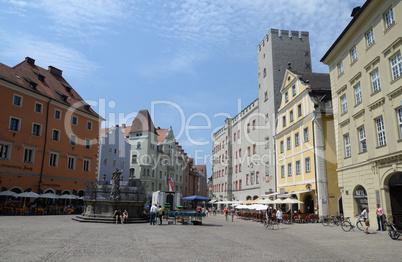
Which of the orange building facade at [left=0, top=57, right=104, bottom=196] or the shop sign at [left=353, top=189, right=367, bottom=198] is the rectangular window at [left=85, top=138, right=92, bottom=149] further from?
the shop sign at [left=353, top=189, right=367, bottom=198]

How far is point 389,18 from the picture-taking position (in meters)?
19.0

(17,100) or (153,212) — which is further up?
(17,100)

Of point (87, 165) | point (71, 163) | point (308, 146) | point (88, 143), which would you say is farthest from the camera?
point (88, 143)

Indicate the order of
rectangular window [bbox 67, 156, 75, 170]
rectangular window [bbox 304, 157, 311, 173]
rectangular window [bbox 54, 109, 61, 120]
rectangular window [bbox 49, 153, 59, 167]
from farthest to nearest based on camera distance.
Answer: rectangular window [bbox 67, 156, 75, 170], rectangular window [bbox 54, 109, 61, 120], rectangular window [bbox 49, 153, 59, 167], rectangular window [bbox 304, 157, 311, 173]

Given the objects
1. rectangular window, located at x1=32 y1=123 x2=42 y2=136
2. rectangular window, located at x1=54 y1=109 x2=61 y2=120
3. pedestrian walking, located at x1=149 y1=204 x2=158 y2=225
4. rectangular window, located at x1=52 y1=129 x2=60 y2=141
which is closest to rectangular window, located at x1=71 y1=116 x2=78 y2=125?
rectangular window, located at x1=54 y1=109 x2=61 y2=120

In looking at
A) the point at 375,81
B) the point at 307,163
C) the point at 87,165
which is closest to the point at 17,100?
the point at 87,165

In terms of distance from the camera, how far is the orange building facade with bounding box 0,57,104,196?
3312 cm

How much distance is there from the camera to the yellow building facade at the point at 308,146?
29.1m

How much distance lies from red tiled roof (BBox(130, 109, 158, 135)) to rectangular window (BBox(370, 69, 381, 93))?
2183 inches

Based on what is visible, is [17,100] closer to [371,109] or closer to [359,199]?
[371,109]

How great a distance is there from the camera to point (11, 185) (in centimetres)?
3228

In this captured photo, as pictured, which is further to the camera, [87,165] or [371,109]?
[87,165]

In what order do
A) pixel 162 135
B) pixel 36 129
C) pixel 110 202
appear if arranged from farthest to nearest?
pixel 162 135 < pixel 36 129 < pixel 110 202

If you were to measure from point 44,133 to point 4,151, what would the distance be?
539cm
